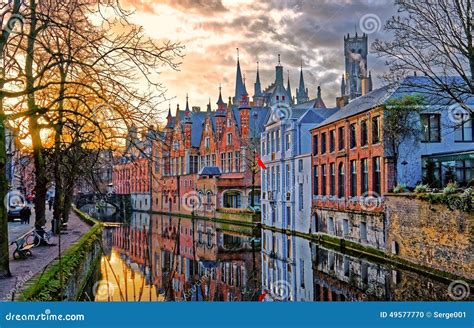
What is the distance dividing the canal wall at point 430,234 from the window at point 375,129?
3466 millimetres

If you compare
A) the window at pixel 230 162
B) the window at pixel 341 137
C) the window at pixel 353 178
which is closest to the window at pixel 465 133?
the window at pixel 353 178

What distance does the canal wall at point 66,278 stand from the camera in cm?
1027

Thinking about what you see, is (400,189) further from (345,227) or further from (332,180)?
(332,180)

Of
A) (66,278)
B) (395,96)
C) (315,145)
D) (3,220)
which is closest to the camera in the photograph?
(66,278)

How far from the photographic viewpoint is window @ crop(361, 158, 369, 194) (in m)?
28.6

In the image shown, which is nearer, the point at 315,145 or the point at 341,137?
the point at 341,137

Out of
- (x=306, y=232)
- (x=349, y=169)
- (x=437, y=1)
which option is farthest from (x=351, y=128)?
(x=437, y=1)

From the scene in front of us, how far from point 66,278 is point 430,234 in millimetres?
13027

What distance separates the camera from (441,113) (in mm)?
26359

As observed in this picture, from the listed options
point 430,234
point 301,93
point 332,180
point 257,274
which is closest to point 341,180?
point 332,180

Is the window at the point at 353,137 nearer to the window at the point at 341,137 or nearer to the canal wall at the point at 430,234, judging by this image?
the window at the point at 341,137

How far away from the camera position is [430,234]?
2044cm
